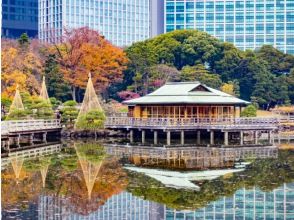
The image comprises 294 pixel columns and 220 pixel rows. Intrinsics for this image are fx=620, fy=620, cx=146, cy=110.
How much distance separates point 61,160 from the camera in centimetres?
3544

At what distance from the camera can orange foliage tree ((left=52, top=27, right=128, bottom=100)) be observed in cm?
6169

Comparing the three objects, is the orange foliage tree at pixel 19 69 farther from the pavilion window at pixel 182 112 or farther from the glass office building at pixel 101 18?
the glass office building at pixel 101 18

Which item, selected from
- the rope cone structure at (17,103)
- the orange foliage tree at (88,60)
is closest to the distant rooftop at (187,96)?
the rope cone structure at (17,103)

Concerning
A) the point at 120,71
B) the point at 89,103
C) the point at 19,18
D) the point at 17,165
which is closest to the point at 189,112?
the point at 89,103

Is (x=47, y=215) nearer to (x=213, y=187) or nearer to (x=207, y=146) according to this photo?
(x=213, y=187)

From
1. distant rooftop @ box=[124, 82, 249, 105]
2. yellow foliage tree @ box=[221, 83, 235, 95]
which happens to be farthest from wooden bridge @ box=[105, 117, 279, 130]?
yellow foliage tree @ box=[221, 83, 235, 95]

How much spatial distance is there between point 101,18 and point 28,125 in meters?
78.5

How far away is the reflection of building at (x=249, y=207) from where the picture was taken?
21.5 meters

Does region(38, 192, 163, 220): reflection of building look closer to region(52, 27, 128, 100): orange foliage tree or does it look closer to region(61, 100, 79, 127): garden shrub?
region(61, 100, 79, 127): garden shrub

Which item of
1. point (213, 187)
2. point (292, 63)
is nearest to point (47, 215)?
point (213, 187)

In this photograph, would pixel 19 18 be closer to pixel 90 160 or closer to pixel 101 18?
pixel 101 18

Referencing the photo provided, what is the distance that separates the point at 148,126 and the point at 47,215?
26552mm

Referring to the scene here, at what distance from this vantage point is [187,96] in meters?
48.4

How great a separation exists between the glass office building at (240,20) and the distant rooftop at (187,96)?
7872 centimetres
